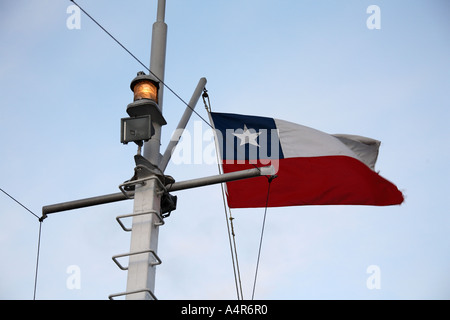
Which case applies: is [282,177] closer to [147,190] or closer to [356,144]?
[356,144]

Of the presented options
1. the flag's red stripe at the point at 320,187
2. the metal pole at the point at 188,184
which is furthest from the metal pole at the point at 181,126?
the flag's red stripe at the point at 320,187

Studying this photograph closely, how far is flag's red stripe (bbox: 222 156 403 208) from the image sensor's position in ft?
39.6

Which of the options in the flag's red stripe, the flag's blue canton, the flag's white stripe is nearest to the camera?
the flag's red stripe

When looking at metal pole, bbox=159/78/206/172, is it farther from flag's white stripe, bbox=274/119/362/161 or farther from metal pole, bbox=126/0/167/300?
flag's white stripe, bbox=274/119/362/161

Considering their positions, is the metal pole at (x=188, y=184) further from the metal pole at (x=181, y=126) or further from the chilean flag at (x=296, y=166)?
the chilean flag at (x=296, y=166)

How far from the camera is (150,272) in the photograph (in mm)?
7906

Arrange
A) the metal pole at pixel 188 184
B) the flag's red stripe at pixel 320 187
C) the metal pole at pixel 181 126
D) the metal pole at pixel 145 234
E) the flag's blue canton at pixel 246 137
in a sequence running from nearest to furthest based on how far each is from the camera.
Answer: the metal pole at pixel 145 234, the metal pole at pixel 188 184, the metal pole at pixel 181 126, the flag's red stripe at pixel 320 187, the flag's blue canton at pixel 246 137

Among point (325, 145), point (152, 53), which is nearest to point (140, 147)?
point (152, 53)

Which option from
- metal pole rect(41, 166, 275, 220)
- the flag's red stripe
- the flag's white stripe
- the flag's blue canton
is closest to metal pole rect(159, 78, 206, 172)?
metal pole rect(41, 166, 275, 220)

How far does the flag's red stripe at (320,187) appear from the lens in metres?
12.1

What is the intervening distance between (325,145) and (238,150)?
1637 mm

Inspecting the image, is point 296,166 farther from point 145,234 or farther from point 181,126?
point 145,234

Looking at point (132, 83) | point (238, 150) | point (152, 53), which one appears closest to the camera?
point (132, 83)
